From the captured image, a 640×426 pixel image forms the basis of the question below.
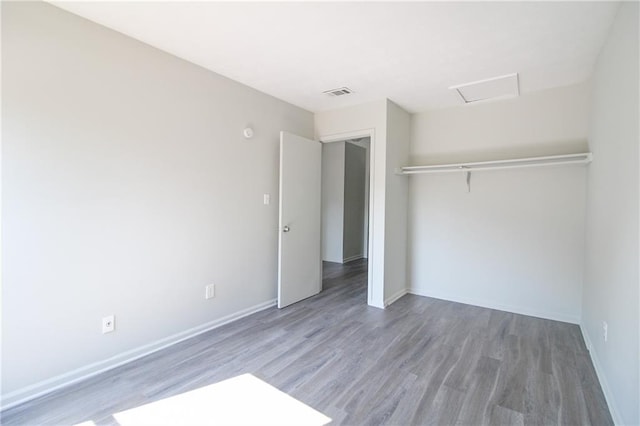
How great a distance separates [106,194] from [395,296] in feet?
10.5

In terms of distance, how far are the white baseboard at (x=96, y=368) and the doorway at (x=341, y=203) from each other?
3.29 meters

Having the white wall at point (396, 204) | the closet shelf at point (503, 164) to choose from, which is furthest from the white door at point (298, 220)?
the closet shelf at point (503, 164)

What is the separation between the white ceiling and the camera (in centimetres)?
190

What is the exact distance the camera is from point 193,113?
105 inches

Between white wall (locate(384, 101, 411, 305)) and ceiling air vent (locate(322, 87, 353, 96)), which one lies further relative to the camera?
white wall (locate(384, 101, 411, 305))

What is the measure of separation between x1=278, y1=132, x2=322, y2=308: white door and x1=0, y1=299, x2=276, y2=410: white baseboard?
85 cm

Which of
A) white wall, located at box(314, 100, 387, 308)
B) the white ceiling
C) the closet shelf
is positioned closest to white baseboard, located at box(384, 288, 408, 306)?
white wall, located at box(314, 100, 387, 308)

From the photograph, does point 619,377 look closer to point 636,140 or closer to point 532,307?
point 636,140

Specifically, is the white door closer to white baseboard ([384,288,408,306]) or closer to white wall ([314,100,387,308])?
white wall ([314,100,387,308])

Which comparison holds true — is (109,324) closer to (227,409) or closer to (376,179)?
(227,409)

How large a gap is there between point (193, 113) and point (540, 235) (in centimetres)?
370

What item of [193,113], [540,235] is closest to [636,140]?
[540,235]

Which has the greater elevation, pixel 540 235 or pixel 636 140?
pixel 636 140

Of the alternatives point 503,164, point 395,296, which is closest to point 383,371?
point 395,296
